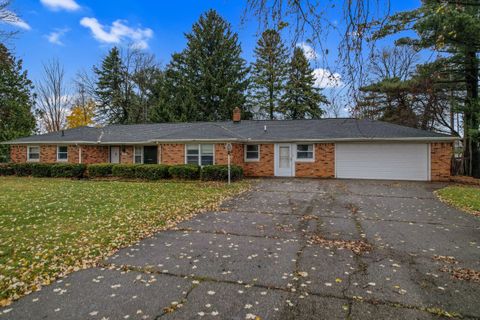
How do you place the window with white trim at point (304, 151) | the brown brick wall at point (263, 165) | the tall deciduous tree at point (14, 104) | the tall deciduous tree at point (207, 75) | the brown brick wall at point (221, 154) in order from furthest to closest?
the tall deciduous tree at point (207, 75)
the tall deciduous tree at point (14, 104)
the brown brick wall at point (263, 165)
the window with white trim at point (304, 151)
the brown brick wall at point (221, 154)

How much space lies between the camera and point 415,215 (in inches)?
287

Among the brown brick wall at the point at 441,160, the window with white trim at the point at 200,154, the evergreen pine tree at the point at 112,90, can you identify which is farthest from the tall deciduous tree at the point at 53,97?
the brown brick wall at the point at 441,160

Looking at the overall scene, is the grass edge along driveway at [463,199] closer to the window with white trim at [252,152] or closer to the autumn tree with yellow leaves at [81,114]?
the window with white trim at [252,152]

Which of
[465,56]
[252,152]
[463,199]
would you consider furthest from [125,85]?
[463,199]

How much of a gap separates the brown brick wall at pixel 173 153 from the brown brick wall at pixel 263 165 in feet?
12.5

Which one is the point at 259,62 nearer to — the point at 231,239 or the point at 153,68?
the point at 153,68

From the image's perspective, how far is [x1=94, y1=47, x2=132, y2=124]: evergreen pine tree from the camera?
3378cm

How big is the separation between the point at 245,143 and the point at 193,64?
1755 centimetres

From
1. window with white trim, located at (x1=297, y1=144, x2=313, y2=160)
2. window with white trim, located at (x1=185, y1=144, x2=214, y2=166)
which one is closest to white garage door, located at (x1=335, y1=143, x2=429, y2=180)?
window with white trim, located at (x1=297, y1=144, x2=313, y2=160)

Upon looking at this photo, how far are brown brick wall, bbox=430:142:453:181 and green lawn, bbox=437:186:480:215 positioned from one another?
394cm

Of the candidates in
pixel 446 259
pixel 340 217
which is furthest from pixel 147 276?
pixel 340 217

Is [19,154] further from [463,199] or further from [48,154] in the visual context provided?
[463,199]

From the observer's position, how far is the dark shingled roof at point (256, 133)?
15.2 meters

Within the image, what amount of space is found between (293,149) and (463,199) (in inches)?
340
